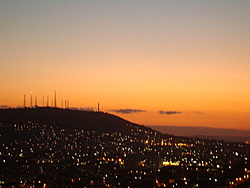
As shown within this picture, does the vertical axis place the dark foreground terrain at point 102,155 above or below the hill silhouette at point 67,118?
below

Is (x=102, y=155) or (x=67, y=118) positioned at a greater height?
(x=67, y=118)

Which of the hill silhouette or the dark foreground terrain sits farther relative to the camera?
the hill silhouette

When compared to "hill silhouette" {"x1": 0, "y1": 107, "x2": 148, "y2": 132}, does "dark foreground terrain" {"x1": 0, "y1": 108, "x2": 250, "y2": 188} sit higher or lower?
lower

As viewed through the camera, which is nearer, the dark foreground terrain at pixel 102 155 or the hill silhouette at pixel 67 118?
the dark foreground terrain at pixel 102 155

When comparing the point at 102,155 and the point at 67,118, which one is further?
the point at 67,118

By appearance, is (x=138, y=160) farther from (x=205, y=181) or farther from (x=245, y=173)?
(x=205, y=181)
